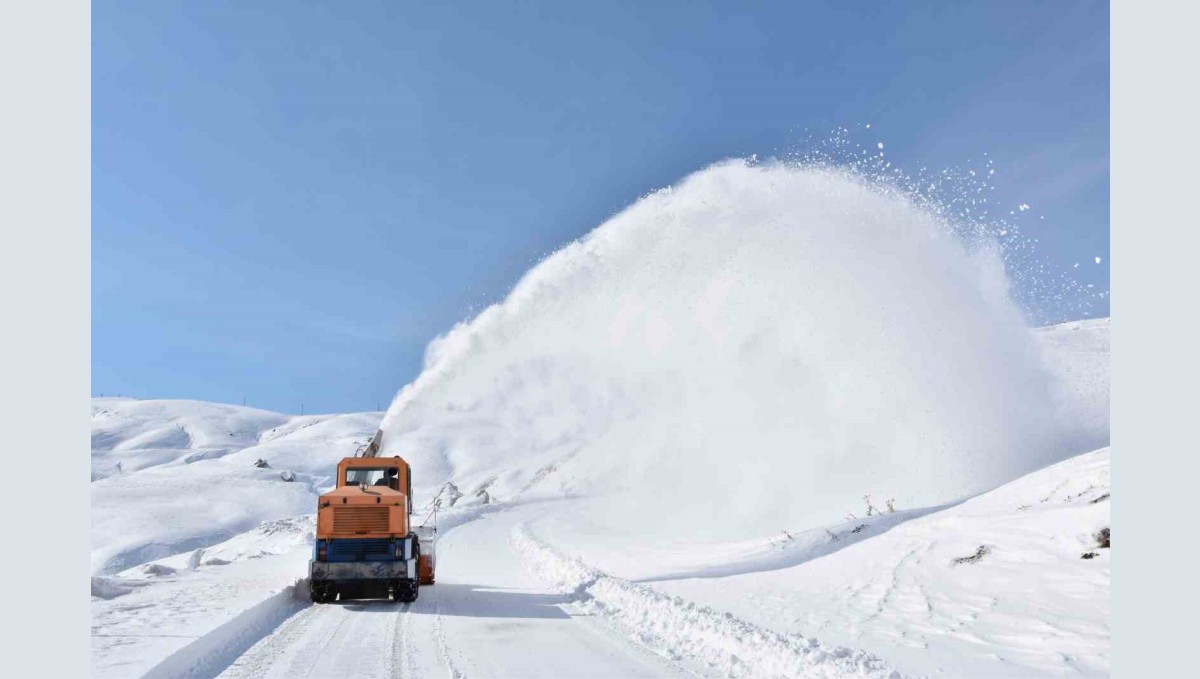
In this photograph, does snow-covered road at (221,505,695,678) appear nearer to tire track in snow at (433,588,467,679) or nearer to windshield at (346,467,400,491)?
tire track in snow at (433,588,467,679)

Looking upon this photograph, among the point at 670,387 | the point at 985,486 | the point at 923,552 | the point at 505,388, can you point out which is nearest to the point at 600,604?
the point at 923,552

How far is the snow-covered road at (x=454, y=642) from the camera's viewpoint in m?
8.26

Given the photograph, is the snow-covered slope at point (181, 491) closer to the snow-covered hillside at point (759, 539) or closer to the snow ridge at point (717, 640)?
the snow-covered hillside at point (759, 539)

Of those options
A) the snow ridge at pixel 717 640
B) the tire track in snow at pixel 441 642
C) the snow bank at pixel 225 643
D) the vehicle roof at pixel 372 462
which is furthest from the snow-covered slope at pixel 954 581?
the snow bank at pixel 225 643

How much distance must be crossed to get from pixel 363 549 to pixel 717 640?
24.3 ft

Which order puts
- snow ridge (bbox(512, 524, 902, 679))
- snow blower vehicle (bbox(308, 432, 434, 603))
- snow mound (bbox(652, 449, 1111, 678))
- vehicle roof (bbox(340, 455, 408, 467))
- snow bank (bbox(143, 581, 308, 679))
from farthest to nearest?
vehicle roof (bbox(340, 455, 408, 467)), snow blower vehicle (bbox(308, 432, 434, 603)), snow mound (bbox(652, 449, 1111, 678)), snow bank (bbox(143, 581, 308, 679)), snow ridge (bbox(512, 524, 902, 679))

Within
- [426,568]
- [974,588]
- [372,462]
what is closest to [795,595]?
[974,588]

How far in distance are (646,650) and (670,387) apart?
1882 inches

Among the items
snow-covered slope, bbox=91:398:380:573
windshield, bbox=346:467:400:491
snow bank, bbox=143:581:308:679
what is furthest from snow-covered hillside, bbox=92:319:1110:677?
snow-covered slope, bbox=91:398:380:573

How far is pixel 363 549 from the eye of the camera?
536 inches

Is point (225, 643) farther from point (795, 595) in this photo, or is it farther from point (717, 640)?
point (795, 595)

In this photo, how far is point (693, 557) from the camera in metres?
19.6

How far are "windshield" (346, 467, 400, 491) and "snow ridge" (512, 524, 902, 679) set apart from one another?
4.73 m

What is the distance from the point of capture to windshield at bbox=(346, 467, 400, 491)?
1577 cm
